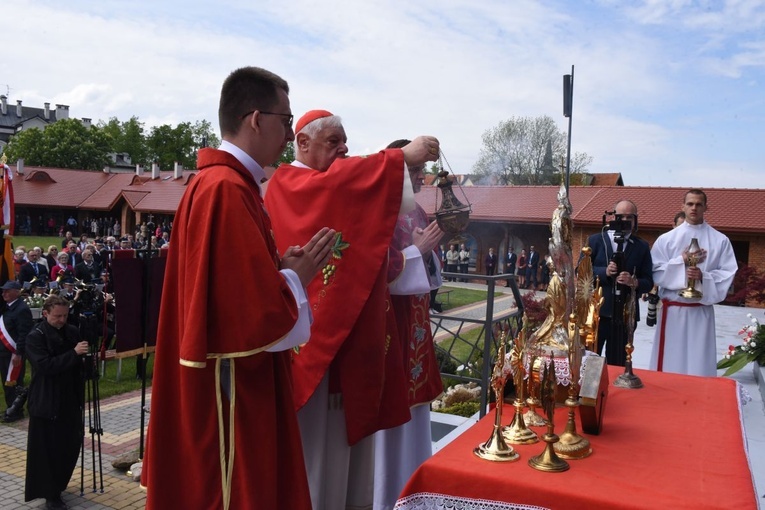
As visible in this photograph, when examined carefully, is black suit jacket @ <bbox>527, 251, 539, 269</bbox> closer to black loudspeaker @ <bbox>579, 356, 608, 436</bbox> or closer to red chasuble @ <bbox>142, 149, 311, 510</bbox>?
black loudspeaker @ <bbox>579, 356, 608, 436</bbox>

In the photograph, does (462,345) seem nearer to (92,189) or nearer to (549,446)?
(549,446)

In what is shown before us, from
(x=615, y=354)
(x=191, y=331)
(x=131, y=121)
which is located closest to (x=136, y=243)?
(x=615, y=354)

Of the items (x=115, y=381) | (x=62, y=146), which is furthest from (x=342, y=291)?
(x=62, y=146)

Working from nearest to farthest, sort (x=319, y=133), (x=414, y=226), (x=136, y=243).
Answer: (x=319, y=133), (x=414, y=226), (x=136, y=243)

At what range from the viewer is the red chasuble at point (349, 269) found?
2891 millimetres

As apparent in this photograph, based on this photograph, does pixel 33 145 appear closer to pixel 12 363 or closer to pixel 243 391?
pixel 12 363

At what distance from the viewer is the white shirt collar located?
2.33m

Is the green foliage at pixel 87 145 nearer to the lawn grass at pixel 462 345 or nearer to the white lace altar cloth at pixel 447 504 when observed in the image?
the lawn grass at pixel 462 345

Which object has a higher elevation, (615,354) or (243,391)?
(243,391)

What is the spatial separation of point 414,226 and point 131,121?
78.9 m

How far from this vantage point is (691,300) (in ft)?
19.6

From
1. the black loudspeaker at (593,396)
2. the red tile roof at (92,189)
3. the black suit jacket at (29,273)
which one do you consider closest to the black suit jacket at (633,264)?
the black loudspeaker at (593,396)

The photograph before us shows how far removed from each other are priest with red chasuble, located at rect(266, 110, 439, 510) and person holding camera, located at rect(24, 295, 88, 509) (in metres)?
3.46

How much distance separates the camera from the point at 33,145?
58000 mm
